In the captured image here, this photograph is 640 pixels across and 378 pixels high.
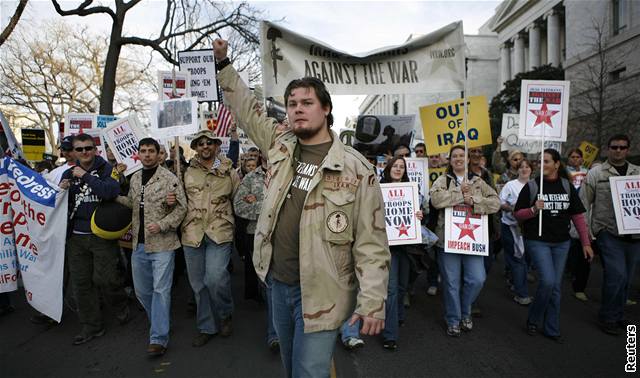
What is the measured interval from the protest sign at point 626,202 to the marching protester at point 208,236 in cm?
459

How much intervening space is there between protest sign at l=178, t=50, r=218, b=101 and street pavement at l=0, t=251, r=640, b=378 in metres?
4.34

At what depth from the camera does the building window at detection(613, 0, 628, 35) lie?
30044 millimetres

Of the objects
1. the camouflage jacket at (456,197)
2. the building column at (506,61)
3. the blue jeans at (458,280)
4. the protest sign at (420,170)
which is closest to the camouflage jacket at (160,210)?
the camouflage jacket at (456,197)

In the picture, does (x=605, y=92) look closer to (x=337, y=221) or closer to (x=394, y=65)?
(x=394, y=65)

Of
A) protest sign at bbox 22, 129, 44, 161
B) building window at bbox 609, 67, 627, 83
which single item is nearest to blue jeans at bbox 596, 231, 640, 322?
protest sign at bbox 22, 129, 44, 161

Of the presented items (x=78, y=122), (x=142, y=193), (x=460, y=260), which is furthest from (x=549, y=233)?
(x=78, y=122)

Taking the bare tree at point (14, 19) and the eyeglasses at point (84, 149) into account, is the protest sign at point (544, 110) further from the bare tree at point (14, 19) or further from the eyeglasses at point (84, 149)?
the bare tree at point (14, 19)

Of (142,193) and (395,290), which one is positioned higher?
(142,193)

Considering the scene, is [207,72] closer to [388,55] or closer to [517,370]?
[388,55]

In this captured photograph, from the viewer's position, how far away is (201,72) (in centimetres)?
845

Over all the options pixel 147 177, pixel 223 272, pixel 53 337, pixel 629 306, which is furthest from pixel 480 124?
pixel 53 337

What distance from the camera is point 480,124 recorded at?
20.6ft

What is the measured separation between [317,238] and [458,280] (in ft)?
10.9

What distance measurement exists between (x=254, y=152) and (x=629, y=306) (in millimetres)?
6072
